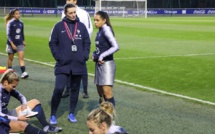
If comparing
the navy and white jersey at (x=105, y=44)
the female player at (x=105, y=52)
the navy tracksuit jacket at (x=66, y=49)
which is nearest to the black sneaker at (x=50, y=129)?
the navy tracksuit jacket at (x=66, y=49)

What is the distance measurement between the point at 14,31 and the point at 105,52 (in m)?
5.32

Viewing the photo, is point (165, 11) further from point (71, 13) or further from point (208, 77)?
point (71, 13)

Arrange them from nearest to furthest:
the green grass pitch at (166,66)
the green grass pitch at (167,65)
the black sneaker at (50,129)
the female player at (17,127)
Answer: the female player at (17,127), the black sneaker at (50,129), the green grass pitch at (166,66), the green grass pitch at (167,65)

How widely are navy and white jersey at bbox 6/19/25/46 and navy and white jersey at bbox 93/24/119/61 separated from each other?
16.4 ft

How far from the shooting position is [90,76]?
12.0m

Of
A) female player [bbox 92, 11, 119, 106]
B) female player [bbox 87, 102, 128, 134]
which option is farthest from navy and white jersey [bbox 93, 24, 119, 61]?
female player [bbox 87, 102, 128, 134]

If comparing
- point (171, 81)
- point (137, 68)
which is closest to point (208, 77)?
point (171, 81)

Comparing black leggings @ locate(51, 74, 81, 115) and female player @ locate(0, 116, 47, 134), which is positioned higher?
black leggings @ locate(51, 74, 81, 115)

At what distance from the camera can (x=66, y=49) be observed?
270 inches

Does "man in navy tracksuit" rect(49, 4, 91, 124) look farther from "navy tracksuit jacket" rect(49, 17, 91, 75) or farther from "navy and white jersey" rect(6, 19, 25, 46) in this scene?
"navy and white jersey" rect(6, 19, 25, 46)

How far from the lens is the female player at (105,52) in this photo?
6.93 m

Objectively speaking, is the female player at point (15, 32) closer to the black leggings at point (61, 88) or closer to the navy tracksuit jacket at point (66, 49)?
the black leggings at point (61, 88)

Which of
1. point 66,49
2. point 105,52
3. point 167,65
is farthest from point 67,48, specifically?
point 167,65

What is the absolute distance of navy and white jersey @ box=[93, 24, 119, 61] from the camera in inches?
272
